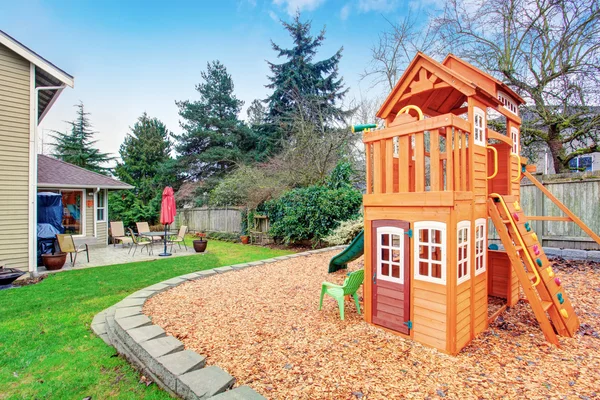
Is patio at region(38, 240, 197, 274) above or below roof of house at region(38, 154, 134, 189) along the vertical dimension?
below

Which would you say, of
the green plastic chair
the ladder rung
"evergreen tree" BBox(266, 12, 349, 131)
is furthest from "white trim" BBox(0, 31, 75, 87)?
"evergreen tree" BBox(266, 12, 349, 131)

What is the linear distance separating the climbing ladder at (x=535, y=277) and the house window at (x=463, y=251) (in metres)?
0.50

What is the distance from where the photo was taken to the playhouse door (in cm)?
340

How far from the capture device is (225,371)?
2674 millimetres

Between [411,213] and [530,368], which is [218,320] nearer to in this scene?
[411,213]

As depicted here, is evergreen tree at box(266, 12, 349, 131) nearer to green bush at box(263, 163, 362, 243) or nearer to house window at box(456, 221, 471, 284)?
green bush at box(263, 163, 362, 243)

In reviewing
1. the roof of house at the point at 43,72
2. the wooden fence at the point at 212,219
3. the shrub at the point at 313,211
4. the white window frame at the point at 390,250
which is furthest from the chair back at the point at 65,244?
the white window frame at the point at 390,250

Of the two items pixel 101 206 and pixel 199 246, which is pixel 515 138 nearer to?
pixel 199 246

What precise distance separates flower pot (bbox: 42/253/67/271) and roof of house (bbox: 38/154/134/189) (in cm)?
417

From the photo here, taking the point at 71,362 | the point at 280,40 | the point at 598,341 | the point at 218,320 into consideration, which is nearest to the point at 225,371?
the point at 218,320

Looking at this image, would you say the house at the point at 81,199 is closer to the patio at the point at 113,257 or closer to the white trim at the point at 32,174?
the patio at the point at 113,257

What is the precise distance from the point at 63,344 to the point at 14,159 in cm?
652

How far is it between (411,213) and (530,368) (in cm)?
180

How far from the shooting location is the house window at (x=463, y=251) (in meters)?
3.18
